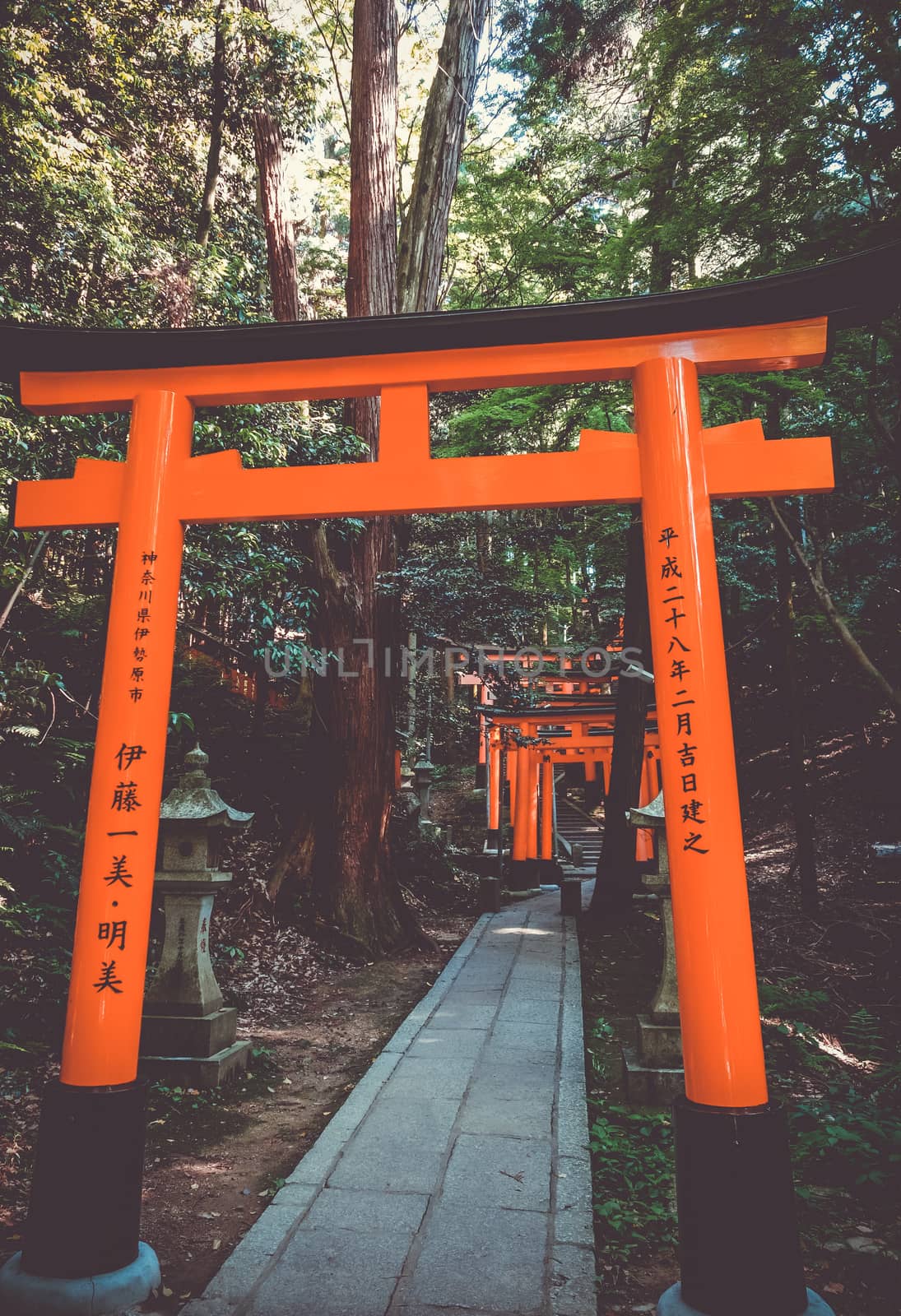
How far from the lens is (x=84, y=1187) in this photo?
273 centimetres

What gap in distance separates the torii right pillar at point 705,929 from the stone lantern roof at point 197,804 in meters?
3.46

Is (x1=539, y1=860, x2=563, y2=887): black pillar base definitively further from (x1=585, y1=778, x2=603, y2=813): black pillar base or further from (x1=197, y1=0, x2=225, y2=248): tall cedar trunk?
(x1=197, y1=0, x2=225, y2=248): tall cedar trunk

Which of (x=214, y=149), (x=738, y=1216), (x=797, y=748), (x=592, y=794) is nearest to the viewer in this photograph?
(x=738, y=1216)

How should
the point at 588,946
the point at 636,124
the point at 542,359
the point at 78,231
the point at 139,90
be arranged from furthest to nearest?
the point at 636,124, the point at 588,946, the point at 139,90, the point at 78,231, the point at 542,359

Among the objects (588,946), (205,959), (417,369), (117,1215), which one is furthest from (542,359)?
(588,946)

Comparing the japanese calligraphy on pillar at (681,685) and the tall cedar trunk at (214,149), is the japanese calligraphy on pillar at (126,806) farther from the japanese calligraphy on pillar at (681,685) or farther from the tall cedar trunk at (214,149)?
the tall cedar trunk at (214,149)

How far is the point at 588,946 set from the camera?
9.66 metres

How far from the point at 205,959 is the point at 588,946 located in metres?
5.82

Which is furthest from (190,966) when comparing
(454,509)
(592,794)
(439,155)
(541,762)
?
(592,794)

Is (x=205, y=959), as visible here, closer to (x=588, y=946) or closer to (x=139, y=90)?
(x=588, y=946)

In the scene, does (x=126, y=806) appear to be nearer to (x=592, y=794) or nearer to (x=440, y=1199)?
(x=440, y=1199)

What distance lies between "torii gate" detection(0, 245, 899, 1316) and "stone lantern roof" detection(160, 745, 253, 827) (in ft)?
7.17

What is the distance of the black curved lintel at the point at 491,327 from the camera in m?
3.09

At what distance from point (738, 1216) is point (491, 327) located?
3.47 meters
